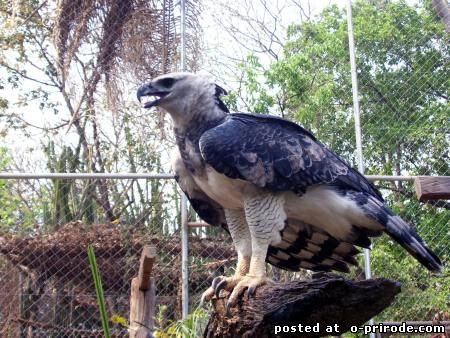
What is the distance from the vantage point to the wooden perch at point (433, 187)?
1.94m

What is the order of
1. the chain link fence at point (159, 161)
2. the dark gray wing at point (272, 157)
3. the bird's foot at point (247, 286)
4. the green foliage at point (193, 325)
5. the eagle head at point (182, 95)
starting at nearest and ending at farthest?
the bird's foot at point (247, 286), the dark gray wing at point (272, 157), the eagle head at point (182, 95), the green foliage at point (193, 325), the chain link fence at point (159, 161)

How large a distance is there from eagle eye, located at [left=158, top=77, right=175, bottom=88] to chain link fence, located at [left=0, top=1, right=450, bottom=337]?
47.2 inches

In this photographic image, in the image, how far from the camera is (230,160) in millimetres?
1887

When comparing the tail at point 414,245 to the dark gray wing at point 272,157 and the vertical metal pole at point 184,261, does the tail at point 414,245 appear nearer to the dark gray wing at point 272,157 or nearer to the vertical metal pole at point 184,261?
the dark gray wing at point 272,157

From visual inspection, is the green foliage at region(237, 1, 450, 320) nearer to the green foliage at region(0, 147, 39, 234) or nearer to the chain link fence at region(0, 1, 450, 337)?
the chain link fence at region(0, 1, 450, 337)

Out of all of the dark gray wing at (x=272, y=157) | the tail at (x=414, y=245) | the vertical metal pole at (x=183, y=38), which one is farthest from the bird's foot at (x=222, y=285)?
the vertical metal pole at (x=183, y=38)

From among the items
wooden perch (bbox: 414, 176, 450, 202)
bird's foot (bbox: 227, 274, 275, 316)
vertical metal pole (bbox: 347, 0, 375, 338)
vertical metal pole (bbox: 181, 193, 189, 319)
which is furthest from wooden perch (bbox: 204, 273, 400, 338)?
vertical metal pole (bbox: 347, 0, 375, 338)

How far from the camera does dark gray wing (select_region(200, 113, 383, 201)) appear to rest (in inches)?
74.5

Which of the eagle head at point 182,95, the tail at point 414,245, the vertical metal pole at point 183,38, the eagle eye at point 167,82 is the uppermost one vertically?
the vertical metal pole at point 183,38

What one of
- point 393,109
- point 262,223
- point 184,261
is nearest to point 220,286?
point 262,223

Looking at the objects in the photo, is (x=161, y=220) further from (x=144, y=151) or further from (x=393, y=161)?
(x=393, y=161)

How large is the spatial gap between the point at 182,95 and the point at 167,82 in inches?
3.2

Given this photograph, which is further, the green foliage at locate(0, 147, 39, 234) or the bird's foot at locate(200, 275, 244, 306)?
the green foliage at locate(0, 147, 39, 234)

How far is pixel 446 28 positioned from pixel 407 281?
2053 millimetres
